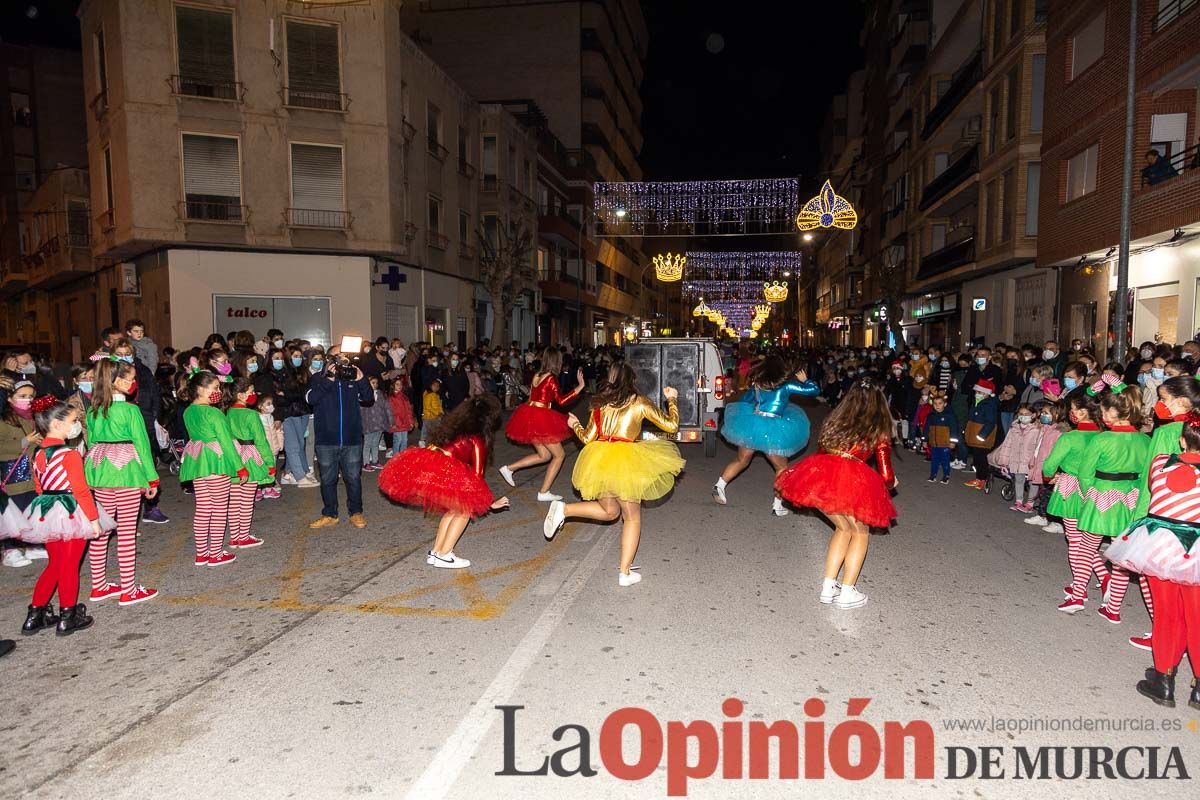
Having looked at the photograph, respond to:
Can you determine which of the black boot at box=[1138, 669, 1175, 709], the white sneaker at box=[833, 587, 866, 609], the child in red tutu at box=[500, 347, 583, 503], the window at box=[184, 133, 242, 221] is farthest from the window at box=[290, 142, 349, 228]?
the black boot at box=[1138, 669, 1175, 709]

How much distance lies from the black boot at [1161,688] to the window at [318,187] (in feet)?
78.9

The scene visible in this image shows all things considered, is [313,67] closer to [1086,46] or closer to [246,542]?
[246,542]

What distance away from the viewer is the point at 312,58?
2384 centimetres

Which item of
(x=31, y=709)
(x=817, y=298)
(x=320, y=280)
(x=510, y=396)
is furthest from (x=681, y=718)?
(x=817, y=298)

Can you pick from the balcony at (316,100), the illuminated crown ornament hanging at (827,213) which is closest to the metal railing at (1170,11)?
the illuminated crown ornament hanging at (827,213)

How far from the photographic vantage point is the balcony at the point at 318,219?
2394 centimetres

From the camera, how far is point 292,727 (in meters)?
3.94

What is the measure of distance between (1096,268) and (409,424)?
18126 millimetres

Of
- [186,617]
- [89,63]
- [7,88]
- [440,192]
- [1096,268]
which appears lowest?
[186,617]

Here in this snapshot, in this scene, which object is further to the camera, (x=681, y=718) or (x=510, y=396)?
(x=510, y=396)

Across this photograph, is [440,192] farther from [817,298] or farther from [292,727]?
[817,298]

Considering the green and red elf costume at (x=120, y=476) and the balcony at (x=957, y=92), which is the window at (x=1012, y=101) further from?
the green and red elf costume at (x=120, y=476)

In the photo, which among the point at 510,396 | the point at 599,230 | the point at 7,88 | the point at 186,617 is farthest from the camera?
the point at 599,230

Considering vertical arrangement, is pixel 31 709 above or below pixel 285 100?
below
